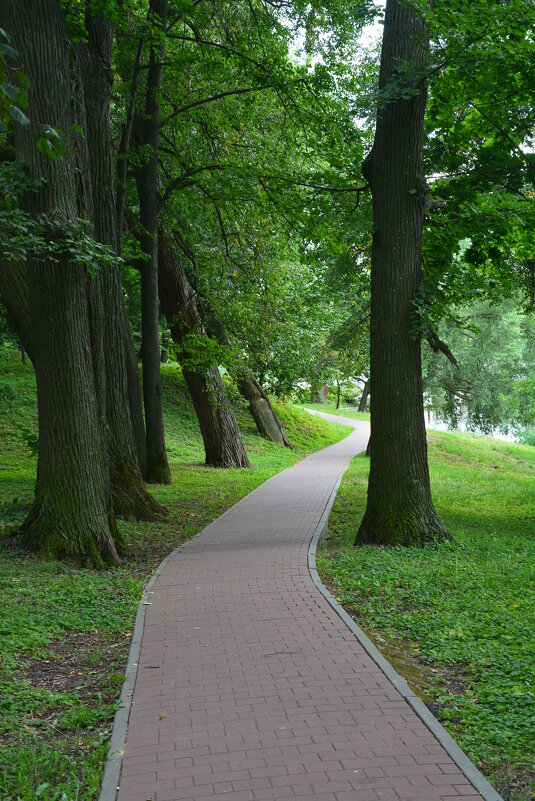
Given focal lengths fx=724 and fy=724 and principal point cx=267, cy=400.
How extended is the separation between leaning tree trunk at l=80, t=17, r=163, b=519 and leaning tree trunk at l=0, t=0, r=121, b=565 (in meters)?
1.86

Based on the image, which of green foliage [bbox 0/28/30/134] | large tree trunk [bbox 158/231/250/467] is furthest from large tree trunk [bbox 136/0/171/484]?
green foliage [bbox 0/28/30/134]

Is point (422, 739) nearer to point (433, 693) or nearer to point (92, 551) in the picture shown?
point (433, 693)

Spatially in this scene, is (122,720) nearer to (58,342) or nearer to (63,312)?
(58,342)

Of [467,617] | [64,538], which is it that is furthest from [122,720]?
[64,538]

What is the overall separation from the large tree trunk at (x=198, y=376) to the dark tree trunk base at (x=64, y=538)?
8885 mm

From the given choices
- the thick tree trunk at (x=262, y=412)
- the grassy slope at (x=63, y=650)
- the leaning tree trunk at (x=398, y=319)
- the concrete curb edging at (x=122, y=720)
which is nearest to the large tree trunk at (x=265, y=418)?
the thick tree trunk at (x=262, y=412)

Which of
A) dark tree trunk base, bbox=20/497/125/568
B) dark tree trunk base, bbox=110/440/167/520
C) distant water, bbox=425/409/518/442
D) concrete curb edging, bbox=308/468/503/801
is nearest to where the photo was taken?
concrete curb edging, bbox=308/468/503/801

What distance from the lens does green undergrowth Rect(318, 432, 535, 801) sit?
14.6ft

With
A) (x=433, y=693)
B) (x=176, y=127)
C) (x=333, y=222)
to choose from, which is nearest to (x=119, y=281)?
(x=333, y=222)

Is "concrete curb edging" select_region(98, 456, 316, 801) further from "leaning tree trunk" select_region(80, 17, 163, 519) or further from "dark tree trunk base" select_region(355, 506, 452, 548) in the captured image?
"leaning tree trunk" select_region(80, 17, 163, 519)

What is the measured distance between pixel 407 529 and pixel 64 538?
461 cm

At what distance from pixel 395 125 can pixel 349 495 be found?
8.51 meters

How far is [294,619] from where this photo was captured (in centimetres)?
677

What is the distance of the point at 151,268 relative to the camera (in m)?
15.2
